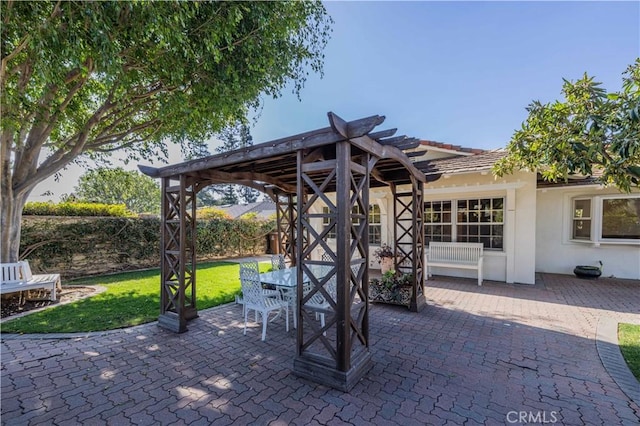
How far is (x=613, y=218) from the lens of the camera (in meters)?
8.09

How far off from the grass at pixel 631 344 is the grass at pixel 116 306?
23.0ft

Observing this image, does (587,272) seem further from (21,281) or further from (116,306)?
(21,281)

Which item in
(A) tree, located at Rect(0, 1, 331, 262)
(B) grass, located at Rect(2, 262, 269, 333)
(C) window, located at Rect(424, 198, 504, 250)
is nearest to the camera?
(A) tree, located at Rect(0, 1, 331, 262)

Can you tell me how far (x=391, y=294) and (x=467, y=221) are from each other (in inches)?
173

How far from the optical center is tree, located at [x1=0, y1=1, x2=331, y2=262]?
3891mm

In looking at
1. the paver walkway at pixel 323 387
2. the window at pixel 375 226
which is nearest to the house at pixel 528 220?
the window at pixel 375 226

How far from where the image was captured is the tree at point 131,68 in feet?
12.8

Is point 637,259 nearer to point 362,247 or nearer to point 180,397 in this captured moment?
point 362,247

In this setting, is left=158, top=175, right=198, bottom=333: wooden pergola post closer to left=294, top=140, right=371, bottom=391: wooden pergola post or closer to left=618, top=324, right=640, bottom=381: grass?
left=294, top=140, right=371, bottom=391: wooden pergola post

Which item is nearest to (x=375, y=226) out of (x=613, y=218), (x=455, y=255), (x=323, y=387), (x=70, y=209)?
(x=455, y=255)

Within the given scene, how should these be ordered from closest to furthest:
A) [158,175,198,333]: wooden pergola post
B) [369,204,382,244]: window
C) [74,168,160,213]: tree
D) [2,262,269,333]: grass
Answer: [158,175,198,333]: wooden pergola post, [2,262,269,333]: grass, [369,204,382,244]: window, [74,168,160,213]: tree

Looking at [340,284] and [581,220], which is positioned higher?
[581,220]

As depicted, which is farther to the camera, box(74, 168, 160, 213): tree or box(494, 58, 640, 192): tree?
box(74, 168, 160, 213): tree

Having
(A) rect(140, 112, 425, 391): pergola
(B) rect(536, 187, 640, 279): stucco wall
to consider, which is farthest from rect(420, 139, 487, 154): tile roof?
(A) rect(140, 112, 425, 391): pergola
